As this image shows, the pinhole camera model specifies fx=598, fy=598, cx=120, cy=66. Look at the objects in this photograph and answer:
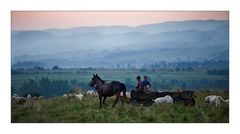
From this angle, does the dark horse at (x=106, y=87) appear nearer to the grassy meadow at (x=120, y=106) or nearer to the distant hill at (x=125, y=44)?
the grassy meadow at (x=120, y=106)

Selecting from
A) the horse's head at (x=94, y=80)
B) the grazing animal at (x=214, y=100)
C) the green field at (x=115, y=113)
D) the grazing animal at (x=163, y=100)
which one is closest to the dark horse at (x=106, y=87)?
the horse's head at (x=94, y=80)

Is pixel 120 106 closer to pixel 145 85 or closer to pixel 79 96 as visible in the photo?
pixel 145 85

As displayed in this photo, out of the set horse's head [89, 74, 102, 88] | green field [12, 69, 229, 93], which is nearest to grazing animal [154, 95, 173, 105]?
green field [12, 69, 229, 93]

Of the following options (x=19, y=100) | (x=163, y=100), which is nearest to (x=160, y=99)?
(x=163, y=100)

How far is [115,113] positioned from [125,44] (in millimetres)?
901

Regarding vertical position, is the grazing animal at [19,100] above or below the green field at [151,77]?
below

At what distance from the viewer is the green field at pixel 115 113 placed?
767cm

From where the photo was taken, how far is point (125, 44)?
7.75m

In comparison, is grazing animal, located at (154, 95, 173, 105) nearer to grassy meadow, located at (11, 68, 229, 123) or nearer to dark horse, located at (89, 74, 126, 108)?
grassy meadow, located at (11, 68, 229, 123)

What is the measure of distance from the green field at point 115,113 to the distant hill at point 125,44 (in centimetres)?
53
